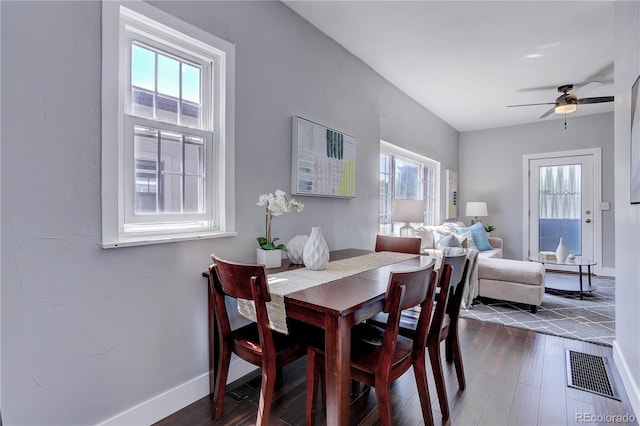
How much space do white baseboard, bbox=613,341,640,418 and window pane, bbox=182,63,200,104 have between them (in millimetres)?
2951

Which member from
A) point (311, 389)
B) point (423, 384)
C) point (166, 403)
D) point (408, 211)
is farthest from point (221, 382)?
point (408, 211)

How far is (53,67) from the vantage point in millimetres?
1329

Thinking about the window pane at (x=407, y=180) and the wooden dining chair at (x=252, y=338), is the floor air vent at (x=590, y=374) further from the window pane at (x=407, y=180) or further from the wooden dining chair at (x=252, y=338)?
the window pane at (x=407, y=180)

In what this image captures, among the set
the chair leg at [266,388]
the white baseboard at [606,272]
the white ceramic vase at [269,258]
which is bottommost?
the white baseboard at [606,272]

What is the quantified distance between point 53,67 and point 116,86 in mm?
232

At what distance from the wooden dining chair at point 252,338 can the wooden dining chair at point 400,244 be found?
142 centimetres

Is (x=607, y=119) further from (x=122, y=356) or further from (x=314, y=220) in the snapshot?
(x=122, y=356)

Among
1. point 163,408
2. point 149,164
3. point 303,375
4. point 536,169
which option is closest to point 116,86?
point 149,164

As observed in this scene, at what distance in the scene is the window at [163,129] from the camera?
1.50 metres

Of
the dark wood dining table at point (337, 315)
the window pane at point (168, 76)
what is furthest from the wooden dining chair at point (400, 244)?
the window pane at point (168, 76)

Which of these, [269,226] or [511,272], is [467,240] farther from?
[269,226]

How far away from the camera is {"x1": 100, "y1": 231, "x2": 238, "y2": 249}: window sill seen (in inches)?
58.6

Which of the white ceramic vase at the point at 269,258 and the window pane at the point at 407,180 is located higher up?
the window pane at the point at 407,180

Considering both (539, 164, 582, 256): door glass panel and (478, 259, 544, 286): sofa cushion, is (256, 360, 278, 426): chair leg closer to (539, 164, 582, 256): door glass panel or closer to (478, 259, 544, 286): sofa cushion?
(478, 259, 544, 286): sofa cushion
